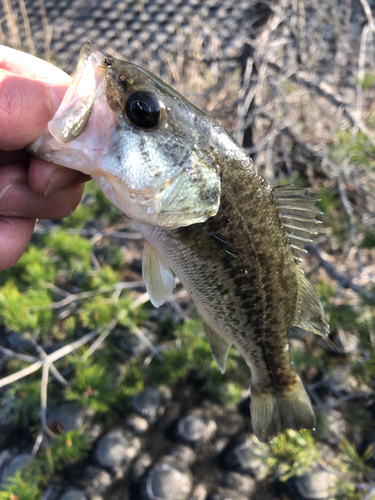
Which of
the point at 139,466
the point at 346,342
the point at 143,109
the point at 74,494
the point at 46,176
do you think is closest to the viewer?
the point at 143,109

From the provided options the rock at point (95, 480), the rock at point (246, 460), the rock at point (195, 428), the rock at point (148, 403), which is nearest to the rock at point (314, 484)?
the rock at point (246, 460)

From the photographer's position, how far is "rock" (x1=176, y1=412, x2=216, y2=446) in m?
1.49

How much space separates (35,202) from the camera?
846mm

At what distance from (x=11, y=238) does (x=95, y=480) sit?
1.10 m

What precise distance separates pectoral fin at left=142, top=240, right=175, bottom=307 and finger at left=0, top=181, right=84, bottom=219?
291 mm

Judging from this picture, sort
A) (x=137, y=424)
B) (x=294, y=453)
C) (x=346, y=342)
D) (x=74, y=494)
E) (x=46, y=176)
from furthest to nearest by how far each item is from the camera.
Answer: (x=346, y=342) < (x=137, y=424) < (x=74, y=494) < (x=294, y=453) < (x=46, y=176)

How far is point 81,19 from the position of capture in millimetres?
3648

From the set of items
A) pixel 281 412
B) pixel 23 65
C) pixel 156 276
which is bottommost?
pixel 281 412

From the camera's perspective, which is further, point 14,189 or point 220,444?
point 220,444

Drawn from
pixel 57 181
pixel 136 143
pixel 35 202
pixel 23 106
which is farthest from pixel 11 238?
pixel 136 143

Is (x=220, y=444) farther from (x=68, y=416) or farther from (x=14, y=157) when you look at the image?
(x=14, y=157)

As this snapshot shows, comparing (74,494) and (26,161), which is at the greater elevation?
(26,161)

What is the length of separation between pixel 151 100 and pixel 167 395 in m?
1.43

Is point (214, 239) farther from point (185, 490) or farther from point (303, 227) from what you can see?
point (185, 490)
